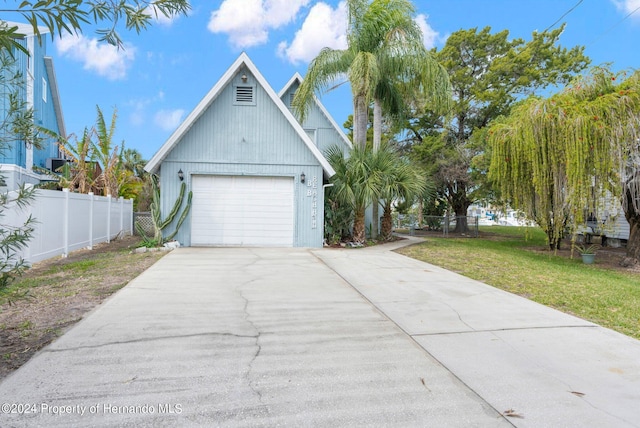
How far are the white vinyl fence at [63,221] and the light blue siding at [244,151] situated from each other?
2.25 meters

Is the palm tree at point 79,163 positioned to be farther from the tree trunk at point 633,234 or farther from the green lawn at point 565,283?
the tree trunk at point 633,234

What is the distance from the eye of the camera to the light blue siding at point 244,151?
1155 centimetres

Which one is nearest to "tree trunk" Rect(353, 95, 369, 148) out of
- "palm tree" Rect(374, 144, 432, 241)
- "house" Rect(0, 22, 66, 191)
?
"palm tree" Rect(374, 144, 432, 241)

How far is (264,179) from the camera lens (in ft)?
39.3

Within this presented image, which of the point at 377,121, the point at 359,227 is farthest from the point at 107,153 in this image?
the point at 377,121

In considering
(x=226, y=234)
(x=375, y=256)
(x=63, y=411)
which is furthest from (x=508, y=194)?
(x=63, y=411)

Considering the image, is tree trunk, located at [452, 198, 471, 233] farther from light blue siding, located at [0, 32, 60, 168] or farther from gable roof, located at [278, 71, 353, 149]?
light blue siding, located at [0, 32, 60, 168]

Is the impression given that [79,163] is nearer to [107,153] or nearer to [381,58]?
[107,153]

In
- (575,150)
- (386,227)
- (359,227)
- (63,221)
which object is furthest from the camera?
(386,227)

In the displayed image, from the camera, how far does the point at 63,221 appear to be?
913 cm

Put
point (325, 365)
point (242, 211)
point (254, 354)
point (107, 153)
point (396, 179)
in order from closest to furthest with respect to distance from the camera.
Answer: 1. point (325, 365)
2. point (254, 354)
3. point (242, 211)
4. point (396, 179)
5. point (107, 153)

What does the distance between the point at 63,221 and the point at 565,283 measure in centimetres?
1192

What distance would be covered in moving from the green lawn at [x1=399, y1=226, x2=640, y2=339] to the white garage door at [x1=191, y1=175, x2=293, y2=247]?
14.2 ft

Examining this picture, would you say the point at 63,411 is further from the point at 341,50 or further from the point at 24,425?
the point at 341,50
